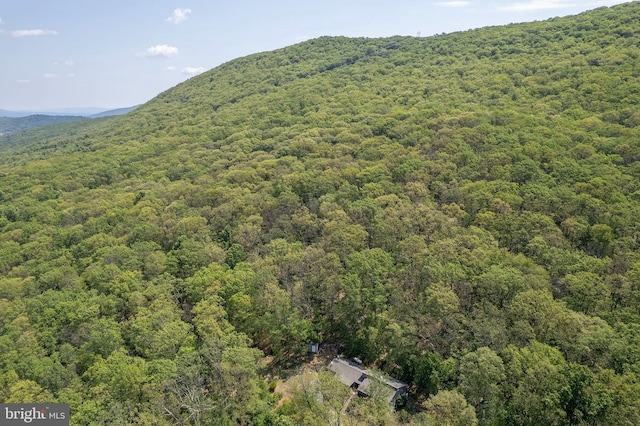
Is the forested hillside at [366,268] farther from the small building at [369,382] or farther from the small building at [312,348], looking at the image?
the small building at [369,382]

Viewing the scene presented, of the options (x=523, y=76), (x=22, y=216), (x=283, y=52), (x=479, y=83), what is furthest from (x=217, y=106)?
(x=523, y=76)

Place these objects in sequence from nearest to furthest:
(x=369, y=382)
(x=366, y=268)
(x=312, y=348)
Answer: (x=369, y=382)
(x=366, y=268)
(x=312, y=348)

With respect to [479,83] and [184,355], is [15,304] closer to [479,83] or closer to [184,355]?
[184,355]

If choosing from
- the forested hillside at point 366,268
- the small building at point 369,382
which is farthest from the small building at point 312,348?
the small building at point 369,382

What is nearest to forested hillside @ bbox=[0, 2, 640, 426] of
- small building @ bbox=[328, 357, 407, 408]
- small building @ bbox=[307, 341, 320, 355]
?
small building @ bbox=[307, 341, 320, 355]

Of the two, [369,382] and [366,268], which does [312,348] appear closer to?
[369,382]

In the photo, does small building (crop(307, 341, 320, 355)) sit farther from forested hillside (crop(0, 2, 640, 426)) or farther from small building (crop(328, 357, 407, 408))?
small building (crop(328, 357, 407, 408))

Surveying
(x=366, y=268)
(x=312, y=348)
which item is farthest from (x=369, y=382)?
(x=366, y=268)
